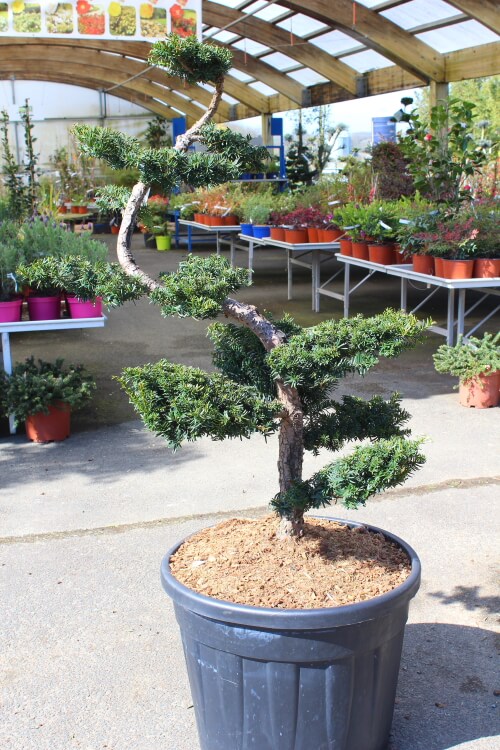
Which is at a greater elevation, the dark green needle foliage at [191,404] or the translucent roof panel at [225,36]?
the translucent roof panel at [225,36]

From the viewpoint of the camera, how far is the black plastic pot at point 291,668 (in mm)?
1838

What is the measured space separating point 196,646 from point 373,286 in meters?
9.33

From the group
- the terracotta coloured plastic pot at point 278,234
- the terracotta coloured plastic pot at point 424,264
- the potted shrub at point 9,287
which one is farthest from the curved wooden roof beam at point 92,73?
the potted shrub at point 9,287

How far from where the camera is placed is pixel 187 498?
3861 millimetres

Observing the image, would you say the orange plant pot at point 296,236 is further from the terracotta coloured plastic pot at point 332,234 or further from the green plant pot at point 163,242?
the green plant pot at point 163,242

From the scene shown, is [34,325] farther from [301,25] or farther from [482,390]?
[301,25]

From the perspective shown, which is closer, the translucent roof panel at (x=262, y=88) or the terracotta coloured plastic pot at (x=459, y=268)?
the terracotta coloured plastic pot at (x=459, y=268)

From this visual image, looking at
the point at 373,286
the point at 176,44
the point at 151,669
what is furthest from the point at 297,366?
the point at 373,286

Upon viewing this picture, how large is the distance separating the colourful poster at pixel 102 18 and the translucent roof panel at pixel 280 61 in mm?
→ 6837

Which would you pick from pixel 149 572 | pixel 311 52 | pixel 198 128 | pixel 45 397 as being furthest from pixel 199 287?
pixel 311 52

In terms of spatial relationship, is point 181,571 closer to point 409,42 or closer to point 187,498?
point 187,498

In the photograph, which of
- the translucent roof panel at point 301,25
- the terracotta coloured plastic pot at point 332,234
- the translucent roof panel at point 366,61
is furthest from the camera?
the translucent roof panel at point 366,61

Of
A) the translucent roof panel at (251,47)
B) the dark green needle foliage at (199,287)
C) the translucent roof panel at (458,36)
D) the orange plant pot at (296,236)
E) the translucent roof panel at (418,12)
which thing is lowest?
the orange plant pot at (296,236)

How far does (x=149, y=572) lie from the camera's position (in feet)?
10.2
